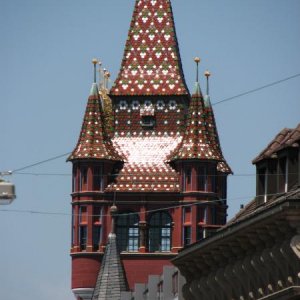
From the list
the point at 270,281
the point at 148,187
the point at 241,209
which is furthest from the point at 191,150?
the point at 270,281

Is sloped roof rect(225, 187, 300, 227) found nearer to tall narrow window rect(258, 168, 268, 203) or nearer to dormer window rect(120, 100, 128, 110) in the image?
tall narrow window rect(258, 168, 268, 203)

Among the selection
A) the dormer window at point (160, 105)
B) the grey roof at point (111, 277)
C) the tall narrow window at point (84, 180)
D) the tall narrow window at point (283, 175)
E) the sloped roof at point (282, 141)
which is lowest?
the tall narrow window at point (283, 175)

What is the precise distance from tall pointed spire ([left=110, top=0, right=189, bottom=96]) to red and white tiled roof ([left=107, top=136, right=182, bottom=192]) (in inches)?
115

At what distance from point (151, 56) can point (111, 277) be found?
76.8 ft

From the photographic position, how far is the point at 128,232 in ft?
532

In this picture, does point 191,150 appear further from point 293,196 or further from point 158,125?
point 293,196

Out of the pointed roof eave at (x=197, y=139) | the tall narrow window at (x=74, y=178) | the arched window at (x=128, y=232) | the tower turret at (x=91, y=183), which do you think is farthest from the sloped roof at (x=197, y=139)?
the tall narrow window at (x=74, y=178)

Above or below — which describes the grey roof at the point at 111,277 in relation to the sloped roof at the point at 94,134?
below

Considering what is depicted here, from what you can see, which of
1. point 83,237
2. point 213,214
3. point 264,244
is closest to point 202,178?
point 213,214

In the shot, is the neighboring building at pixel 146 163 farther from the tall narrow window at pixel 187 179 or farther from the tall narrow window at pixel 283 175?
the tall narrow window at pixel 283 175

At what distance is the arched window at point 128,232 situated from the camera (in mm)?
161250

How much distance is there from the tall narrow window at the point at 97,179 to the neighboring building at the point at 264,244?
8019 centimetres

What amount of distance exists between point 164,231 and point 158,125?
6695 mm

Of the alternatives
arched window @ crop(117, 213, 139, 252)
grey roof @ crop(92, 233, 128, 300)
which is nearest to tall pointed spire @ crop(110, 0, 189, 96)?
arched window @ crop(117, 213, 139, 252)
